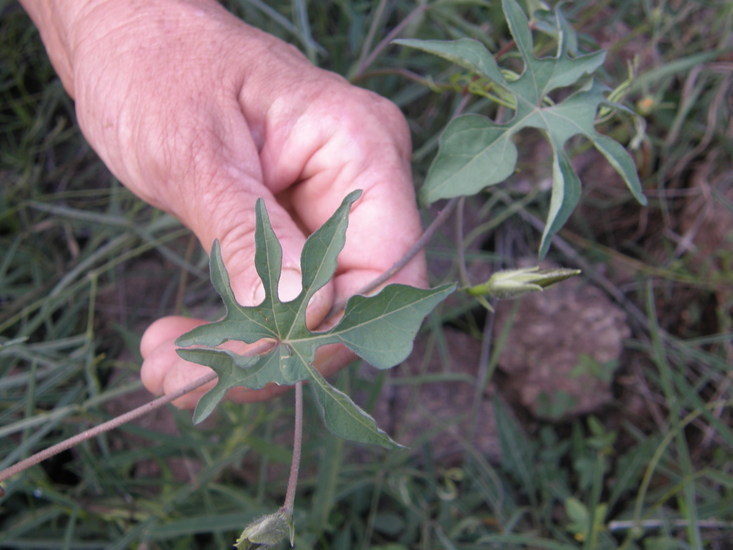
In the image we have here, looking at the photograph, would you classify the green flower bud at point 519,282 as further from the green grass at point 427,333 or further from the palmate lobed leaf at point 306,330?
the green grass at point 427,333

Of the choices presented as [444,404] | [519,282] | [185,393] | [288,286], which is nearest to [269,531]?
[185,393]

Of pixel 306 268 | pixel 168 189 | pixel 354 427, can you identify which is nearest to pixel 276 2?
pixel 168 189

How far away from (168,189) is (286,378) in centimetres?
58

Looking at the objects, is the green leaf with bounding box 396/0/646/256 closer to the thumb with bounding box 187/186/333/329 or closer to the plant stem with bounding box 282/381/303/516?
the thumb with bounding box 187/186/333/329

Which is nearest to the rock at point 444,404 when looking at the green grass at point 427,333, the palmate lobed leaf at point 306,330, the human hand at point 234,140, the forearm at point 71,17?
the green grass at point 427,333

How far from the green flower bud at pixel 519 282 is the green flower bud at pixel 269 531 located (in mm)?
482

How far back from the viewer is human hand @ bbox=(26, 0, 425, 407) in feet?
3.89

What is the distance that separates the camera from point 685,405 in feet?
7.11

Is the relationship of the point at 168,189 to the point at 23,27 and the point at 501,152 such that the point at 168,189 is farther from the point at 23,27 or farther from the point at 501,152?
the point at 23,27

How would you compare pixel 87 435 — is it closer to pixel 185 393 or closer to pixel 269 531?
pixel 185 393

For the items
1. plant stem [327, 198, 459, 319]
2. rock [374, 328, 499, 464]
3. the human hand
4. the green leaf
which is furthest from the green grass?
the green leaf

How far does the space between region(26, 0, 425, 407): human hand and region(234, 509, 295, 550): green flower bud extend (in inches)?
13.1

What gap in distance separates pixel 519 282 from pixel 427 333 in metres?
1.26

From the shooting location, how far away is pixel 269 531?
0.90 metres
